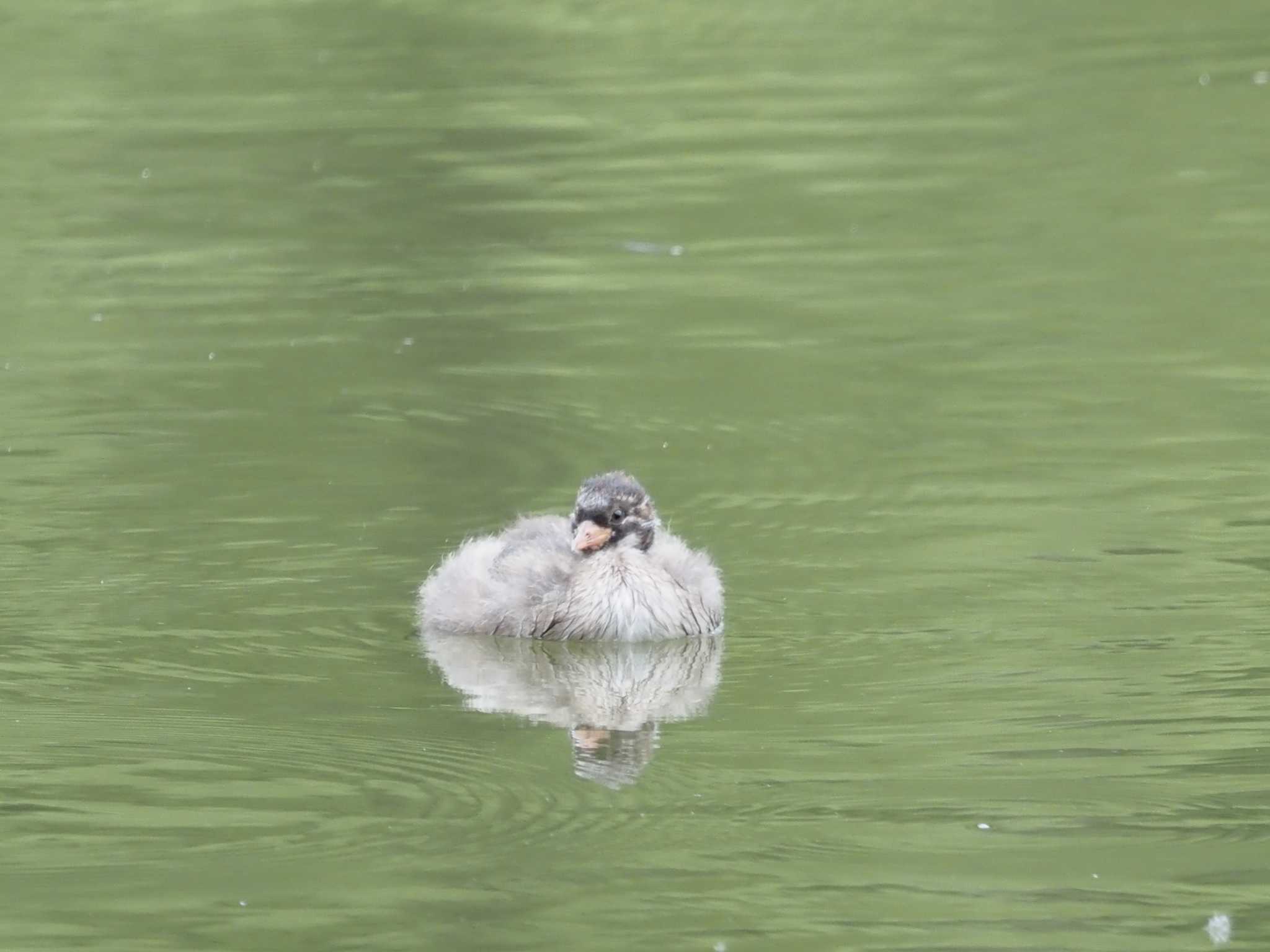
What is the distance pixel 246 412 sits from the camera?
38.3 feet

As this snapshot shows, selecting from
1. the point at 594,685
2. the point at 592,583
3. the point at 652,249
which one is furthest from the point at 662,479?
the point at 652,249

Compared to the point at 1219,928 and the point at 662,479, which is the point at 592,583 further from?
the point at 1219,928

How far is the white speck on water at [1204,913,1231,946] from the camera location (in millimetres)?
5680

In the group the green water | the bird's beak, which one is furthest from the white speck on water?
the bird's beak

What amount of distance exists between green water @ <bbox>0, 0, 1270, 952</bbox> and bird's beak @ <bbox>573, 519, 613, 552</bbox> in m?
0.45

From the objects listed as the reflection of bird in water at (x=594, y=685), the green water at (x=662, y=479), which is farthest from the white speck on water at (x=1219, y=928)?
the reflection of bird in water at (x=594, y=685)

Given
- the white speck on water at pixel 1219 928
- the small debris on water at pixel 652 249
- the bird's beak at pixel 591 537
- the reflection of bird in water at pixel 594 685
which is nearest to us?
the white speck on water at pixel 1219 928

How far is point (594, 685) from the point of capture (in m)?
8.18

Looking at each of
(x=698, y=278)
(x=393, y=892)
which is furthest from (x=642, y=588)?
(x=698, y=278)

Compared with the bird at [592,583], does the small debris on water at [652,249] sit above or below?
above

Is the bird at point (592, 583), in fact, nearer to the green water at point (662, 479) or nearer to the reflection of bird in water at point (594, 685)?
the reflection of bird in water at point (594, 685)

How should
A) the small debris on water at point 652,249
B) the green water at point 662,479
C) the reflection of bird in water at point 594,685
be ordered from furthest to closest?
the small debris on water at point 652,249
the reflection of bird in water at point 594,685
the green water at point 662,479

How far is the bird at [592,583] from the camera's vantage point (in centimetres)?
864

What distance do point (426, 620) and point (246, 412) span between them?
311 centimetres
